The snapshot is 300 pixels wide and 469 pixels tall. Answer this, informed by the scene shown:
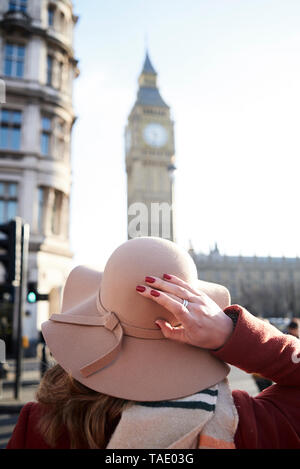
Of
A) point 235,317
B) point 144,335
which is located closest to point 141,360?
point 144,335

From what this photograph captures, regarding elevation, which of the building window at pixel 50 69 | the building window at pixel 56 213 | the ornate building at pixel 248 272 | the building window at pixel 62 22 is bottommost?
the ornate building at pixel 248 272

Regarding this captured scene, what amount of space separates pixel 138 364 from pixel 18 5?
69.0 feet

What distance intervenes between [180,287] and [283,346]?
345 millimetres

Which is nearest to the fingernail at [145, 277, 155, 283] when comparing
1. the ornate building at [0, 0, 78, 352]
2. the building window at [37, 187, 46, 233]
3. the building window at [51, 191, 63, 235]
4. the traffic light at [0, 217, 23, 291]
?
the traffic light at [0, 217, 23, 291]

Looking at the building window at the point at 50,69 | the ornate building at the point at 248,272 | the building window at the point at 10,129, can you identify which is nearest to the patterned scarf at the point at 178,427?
the building window at the point at 10,129

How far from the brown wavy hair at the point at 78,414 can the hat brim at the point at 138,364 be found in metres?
0.04

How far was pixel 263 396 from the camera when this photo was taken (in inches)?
45.2

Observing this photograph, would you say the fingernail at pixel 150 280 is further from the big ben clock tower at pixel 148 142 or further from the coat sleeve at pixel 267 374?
the big ben clock tower at pixel 148 142

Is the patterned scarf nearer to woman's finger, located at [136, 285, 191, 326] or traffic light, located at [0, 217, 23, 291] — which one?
woman's finger, located at [136, 285, 191, 326]

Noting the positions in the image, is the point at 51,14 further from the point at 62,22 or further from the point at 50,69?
the point at 50,69

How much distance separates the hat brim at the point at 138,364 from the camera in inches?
40.9

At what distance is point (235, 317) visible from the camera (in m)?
1.15
